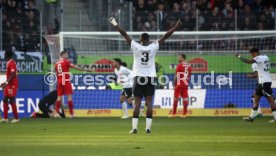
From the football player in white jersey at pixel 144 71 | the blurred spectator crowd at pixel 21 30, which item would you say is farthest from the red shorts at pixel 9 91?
the football player in white jersey at pixel 144 71

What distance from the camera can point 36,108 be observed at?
1217 inches

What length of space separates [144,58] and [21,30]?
51.2 feet

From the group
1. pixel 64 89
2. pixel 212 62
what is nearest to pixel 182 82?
pixel 212 62

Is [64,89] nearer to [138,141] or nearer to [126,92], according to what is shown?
[126,92]

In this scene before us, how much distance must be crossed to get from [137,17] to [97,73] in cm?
390

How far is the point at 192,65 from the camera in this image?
33.3m

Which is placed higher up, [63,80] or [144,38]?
[144,38]

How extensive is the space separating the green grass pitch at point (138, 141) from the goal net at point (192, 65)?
8763 millimetres

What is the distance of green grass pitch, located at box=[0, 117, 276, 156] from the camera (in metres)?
14.5

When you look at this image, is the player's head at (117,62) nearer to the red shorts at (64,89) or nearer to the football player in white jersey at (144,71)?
the red shorts at (64,89)

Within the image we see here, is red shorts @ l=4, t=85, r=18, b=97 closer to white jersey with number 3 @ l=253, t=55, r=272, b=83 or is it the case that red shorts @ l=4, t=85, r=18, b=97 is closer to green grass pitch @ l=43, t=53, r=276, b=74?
green grass pitch @ l=43, t=53, r=276, b=74

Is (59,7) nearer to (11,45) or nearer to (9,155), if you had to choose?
(11,45)

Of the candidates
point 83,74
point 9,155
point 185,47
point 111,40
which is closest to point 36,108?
point 83,74

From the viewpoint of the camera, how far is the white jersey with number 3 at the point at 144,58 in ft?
64.2
